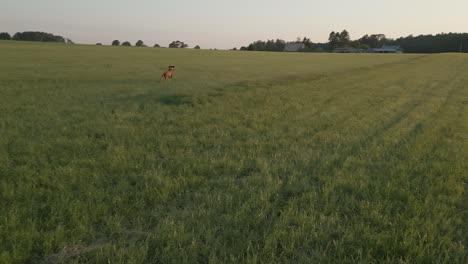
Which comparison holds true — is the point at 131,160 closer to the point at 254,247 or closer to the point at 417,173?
the point at 254,247

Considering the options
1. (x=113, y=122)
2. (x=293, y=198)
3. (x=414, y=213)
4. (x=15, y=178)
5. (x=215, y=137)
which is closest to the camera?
(x=414, y=213)

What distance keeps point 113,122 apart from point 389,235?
7.24 metres

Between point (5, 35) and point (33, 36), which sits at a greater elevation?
point (5, 35)

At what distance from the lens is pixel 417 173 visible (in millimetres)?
5867

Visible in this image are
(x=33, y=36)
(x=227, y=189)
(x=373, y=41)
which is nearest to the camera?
(x=227, y=189)

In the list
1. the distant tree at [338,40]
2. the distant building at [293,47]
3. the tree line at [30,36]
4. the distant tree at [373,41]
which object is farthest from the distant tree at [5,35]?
the distant tree at [373,41]

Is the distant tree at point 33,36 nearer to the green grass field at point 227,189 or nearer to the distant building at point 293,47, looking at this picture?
the distant building at point 293,47

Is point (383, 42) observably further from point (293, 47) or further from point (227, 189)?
point (227, 189)

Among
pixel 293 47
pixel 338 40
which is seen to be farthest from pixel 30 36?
pixel 338 40

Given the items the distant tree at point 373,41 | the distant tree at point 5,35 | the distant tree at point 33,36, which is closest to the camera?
the distant tree at point 5,35

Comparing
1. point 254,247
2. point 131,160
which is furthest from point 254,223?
point 131,160

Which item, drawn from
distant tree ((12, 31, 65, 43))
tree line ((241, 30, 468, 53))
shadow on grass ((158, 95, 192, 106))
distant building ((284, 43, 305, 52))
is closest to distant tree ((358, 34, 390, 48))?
tree line ((241, 30, 468, 53))

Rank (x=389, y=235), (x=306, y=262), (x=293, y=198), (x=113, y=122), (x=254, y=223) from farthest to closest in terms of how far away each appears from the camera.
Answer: (x=113, y=122) → (x=293, y=198) → (x=254, y=223) → (x=389, y=235) → (x=306, y=262)

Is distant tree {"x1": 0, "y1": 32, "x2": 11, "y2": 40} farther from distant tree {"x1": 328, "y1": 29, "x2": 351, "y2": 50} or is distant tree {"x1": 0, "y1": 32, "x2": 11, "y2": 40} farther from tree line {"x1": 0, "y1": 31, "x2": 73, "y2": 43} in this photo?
distant tree {"x1": 328, "y1": 29, "x2": 351, "y2": 50}
